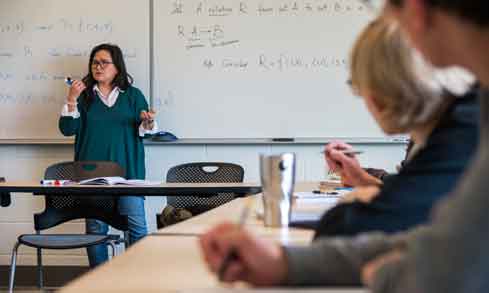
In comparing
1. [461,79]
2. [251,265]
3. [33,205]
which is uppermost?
[461,79]

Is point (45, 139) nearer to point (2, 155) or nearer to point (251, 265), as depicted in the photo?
point (2, 155)

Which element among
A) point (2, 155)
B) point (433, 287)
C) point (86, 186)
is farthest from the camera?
point (2, 155)

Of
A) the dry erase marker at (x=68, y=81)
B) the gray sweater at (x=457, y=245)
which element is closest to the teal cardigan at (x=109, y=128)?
the dry erase marker at (x=68, y=81)

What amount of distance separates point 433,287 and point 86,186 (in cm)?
283

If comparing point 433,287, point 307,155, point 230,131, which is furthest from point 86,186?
point 433,287

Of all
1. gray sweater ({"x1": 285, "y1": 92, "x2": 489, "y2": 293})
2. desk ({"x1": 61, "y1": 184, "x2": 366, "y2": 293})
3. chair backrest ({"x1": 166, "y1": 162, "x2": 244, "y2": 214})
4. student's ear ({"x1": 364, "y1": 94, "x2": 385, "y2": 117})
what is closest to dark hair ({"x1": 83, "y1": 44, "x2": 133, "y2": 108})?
chair backrest ({"x1": 166, "y1": 162, "x2": 244, "y2": 214})

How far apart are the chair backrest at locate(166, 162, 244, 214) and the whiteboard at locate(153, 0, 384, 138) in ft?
2.09

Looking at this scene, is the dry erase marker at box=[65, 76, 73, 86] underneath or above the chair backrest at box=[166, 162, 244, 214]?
above

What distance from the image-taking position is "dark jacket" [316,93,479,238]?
99 centimetres

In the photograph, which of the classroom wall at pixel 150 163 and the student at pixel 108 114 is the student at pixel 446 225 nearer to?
the student at pixel 108 114

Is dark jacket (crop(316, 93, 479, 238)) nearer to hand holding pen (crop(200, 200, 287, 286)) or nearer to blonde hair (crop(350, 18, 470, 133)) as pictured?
blonde hair (crop(350, 18, 470, 133))

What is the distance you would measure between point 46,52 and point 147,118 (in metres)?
0.90

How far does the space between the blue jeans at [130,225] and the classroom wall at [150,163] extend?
25.0 inches

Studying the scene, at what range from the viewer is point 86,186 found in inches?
126
